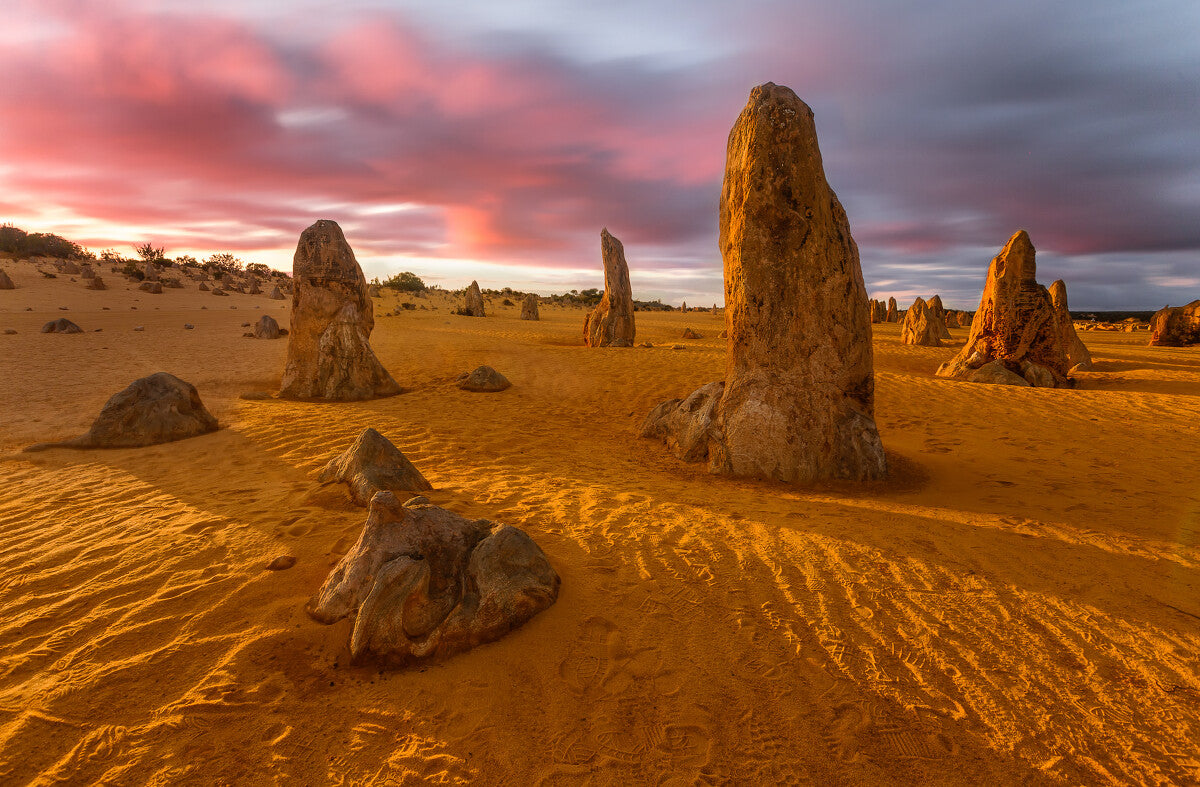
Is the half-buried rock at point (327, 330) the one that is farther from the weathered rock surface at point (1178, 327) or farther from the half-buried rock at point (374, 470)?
the weathered rock surface at point (1178, 327)

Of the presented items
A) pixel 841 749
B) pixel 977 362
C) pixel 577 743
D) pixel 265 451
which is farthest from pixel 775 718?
pixel 977 362

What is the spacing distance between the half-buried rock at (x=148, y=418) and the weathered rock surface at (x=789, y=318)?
23.7 ft

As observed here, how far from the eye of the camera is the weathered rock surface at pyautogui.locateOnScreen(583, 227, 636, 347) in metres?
18.1

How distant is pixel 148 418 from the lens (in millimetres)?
6992

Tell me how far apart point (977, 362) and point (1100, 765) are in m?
13.0

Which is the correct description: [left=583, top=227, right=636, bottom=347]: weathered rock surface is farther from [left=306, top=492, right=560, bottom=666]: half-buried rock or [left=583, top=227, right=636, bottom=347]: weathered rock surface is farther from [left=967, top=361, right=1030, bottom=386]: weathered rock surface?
[left=306, top=492, right=560, bottom=666]: half-buried rock

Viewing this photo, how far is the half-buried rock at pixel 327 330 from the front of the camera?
10.3m

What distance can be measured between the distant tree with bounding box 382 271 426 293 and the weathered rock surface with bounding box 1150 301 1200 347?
46.3 m

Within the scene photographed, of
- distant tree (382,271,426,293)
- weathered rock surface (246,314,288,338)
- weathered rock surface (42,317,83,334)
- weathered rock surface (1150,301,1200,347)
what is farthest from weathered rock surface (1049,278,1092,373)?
distant tree (382,271,426,293)

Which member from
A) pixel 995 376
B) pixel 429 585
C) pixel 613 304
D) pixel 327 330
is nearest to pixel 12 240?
pixel 327 330

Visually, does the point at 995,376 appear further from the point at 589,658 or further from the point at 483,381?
the point at 589,658

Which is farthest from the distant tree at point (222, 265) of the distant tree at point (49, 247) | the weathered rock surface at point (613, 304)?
the weathered rock surface at point (613, 304)

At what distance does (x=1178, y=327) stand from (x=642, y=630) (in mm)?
29947

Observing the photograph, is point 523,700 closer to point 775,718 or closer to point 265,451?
point 775,718
